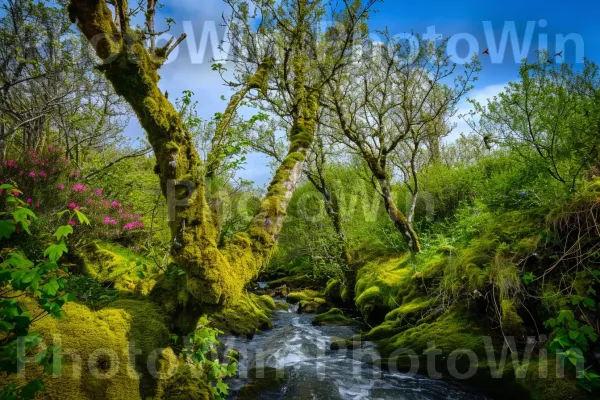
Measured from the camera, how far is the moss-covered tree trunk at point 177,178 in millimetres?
3180

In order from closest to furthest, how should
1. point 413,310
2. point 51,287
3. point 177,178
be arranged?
point 51,287 → point 177,178 → point 413,310

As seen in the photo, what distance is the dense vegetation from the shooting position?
A: 319 centimetres

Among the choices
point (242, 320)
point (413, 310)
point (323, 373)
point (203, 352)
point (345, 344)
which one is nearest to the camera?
point (203, 352)

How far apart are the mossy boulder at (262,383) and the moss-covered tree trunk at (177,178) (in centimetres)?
210

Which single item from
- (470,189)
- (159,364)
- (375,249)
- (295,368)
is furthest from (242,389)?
(470,189)

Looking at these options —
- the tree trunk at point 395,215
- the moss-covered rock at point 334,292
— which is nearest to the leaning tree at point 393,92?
the tree trunk at point 395,215

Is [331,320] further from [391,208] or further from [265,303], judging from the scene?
[391,208]

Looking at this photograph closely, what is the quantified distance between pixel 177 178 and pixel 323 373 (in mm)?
4869

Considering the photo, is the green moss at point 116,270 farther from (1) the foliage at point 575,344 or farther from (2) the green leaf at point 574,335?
(2) the green leaf at point 574,335

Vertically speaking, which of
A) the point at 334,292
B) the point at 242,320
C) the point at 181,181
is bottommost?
the point at 242,320

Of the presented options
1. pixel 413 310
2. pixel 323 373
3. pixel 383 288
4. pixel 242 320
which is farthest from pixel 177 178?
pixel 383 288

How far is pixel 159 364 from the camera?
3.62m

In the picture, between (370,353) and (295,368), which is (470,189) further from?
(295,368)

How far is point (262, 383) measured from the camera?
5.77 metres
